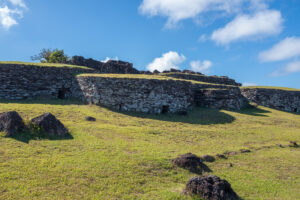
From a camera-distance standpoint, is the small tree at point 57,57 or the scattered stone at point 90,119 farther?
the small tree at point 57,57

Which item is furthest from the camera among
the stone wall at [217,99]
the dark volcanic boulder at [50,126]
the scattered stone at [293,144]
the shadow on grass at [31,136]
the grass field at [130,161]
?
the stone wall at [217,99]

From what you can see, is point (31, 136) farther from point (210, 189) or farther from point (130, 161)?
point (210, 189)

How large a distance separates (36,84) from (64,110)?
512 cm

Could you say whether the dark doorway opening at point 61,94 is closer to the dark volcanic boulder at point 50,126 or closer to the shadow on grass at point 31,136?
the dark volcanic boulder at point 50,126

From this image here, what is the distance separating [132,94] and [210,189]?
408 inches

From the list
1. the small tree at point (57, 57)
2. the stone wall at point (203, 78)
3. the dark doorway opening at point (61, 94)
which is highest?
the small tree at point (57, 57)

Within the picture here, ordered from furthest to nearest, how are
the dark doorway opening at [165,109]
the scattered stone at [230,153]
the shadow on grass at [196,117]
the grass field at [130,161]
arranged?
the dark doorway opening at [165,109] → the shadow on grass at [196,117] → the scattered stone at [230,153] → the grass field at [130,161]

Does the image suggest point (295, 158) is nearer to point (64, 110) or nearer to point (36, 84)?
point (64, 110)

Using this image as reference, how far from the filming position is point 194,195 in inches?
214

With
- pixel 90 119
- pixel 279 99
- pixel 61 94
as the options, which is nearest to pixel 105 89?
pixel 90 119

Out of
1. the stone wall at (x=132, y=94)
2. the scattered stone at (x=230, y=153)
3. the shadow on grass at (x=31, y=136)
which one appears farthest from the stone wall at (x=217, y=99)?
the shadow on grass at (x=31, y=136)

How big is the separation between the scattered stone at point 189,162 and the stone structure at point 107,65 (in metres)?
16.6

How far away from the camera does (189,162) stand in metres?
7.34

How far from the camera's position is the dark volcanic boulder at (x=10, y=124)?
318 inches
